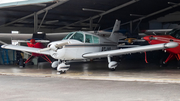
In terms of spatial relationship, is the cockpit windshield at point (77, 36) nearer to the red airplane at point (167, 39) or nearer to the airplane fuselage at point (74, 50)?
the airplane fuselage at point (74, 50)

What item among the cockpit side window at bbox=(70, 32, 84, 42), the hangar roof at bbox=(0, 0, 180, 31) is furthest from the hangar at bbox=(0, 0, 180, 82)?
the cockpit side window at bbox=(70, 32, 84, 42)

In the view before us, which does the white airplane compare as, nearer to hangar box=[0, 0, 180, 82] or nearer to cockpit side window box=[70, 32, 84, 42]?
cockpit side window box=[70, 32, 84, 42]

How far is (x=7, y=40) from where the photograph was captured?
17.2 meters

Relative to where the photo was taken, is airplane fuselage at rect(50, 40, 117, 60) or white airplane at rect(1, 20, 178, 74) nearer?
white airplane at rect(1, 20, 178, 74)

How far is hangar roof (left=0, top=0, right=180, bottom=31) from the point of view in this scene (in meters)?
16.4

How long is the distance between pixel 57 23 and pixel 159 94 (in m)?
17.7

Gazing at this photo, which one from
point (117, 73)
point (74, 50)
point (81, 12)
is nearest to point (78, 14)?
point (81, 12)

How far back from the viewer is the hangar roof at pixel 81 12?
53.7 feet

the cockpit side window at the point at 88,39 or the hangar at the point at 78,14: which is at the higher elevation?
the hangar at the point at 78,14

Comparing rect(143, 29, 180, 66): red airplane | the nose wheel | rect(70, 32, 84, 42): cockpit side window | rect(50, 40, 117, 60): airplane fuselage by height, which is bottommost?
the nose wheel

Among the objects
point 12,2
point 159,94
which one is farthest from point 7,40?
point 159,94

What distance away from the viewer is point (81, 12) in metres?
18.9

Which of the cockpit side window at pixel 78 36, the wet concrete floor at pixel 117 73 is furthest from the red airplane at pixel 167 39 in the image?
the cockpit side window at pixel 78 36

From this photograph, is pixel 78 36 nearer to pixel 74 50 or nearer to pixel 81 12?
pixel 74 50
